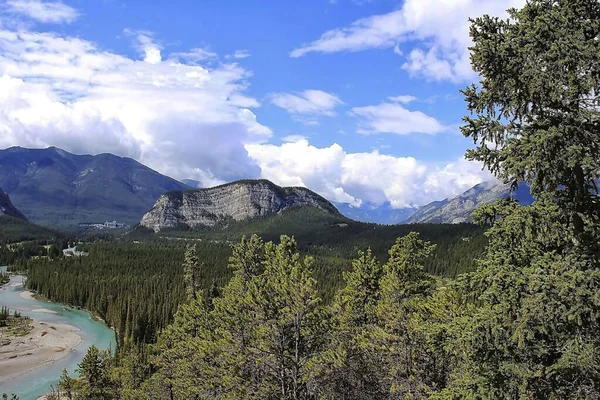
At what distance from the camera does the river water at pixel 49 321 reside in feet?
225

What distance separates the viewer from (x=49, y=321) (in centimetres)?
11606

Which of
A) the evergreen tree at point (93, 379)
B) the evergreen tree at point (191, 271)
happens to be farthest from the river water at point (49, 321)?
the evergreen tree at point (93, 379)

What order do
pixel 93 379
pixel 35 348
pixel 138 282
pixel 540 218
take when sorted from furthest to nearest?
pixel 138 282
pixel 35 348
pixel 93 379
pixel 540 218

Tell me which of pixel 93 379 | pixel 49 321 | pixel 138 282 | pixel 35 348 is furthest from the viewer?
pixel 138 282

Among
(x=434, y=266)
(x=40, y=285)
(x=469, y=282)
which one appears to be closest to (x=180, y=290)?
(x=40, y=285)

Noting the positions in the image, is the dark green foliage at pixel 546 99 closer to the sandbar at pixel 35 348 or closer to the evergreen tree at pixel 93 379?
the evergreen tree at pixel 93 379

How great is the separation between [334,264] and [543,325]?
6688 inches

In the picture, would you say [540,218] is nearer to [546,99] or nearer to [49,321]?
[546,99]


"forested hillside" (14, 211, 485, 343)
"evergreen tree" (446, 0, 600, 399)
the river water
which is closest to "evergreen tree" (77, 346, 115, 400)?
the river water

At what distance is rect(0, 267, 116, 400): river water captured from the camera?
68.6 m

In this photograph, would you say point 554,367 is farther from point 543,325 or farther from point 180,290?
point 180,290

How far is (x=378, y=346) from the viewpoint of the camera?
23.8 metres

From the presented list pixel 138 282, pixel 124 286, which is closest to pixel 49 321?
pixel 124 286

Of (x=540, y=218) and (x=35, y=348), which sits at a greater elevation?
(x=540, y=218)
